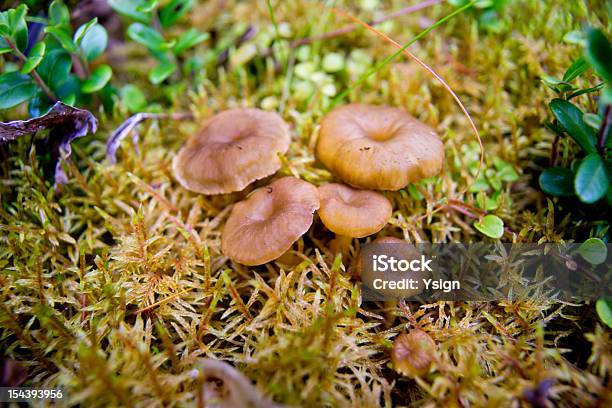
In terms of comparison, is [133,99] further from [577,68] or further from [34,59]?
[577,68]

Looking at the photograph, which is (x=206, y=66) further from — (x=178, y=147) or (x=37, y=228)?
(x=37, y=228)

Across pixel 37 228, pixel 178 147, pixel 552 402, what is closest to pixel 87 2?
pixel 178 147

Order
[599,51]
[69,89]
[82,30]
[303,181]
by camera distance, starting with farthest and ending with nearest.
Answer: [69,89]
[82,30]
[303,181]
[599,51]

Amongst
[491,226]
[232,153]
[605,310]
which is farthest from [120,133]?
[605,310]

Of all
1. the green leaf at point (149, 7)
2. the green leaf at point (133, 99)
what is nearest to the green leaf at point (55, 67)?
the green leaf at point (133, 99)

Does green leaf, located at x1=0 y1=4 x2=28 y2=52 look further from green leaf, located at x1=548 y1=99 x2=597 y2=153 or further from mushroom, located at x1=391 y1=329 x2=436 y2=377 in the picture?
green leaf, located at x1=548 y1=99 x2=597 y2=153

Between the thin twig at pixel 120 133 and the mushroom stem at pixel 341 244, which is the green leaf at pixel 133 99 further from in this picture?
the mushroom stem at pixel 341 244

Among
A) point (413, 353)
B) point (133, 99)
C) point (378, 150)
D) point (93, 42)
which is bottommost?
point (413, 353)
